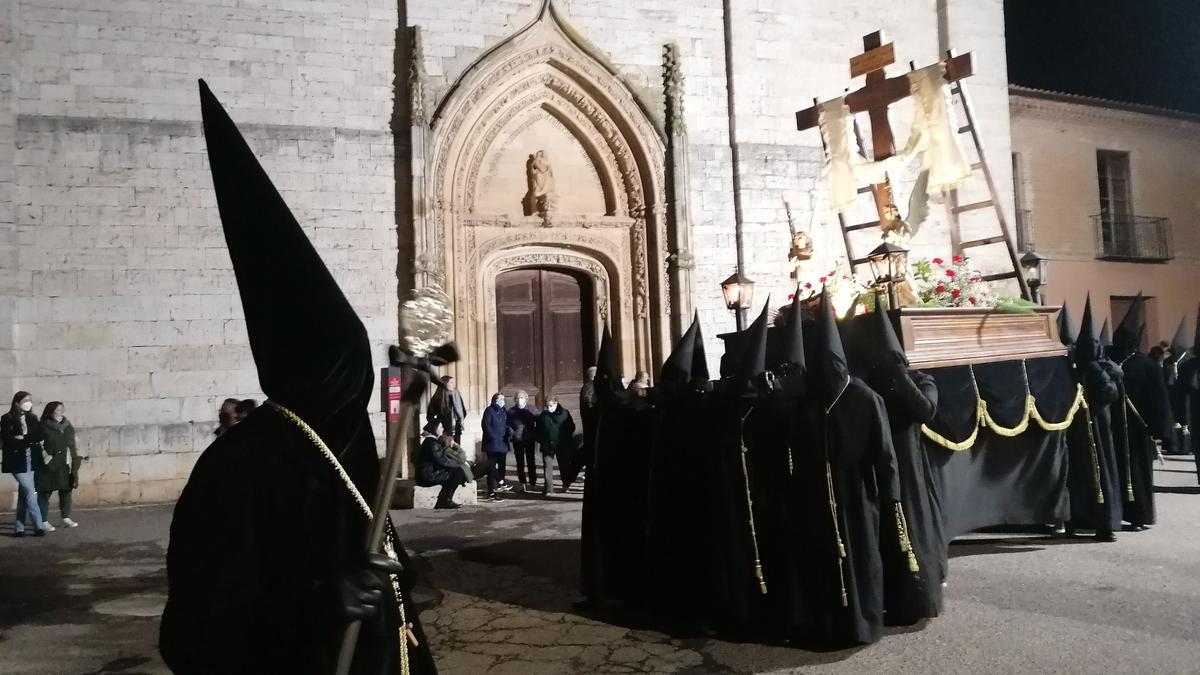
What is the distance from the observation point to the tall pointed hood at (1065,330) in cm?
707

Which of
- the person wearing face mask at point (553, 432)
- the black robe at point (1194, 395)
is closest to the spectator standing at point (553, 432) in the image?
the person wearing face mask at point (553, 432)

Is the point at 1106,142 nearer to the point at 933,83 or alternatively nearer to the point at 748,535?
the point at 933,83

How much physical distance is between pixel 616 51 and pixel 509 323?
4.58 metres

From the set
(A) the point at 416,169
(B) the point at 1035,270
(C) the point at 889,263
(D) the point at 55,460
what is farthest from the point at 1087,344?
(D) the point at 55,460

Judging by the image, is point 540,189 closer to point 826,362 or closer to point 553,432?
point 553,432

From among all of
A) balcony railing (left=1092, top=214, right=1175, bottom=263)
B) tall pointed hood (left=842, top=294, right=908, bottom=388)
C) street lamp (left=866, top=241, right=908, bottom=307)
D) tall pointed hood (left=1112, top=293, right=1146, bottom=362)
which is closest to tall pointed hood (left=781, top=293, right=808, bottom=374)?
tall pointed hood (left=842, top=294, right=908, bottom=388)

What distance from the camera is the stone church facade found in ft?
33.7

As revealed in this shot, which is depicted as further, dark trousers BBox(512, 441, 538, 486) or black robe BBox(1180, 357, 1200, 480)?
dark trousers BBox(512, 441, 538, 486)

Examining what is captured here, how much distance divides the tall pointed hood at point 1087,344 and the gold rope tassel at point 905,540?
3356 millimetres

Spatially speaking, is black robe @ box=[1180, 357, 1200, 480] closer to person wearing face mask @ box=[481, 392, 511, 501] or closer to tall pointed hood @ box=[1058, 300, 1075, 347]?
tall pointed hood @ box=[1058, 300, 1075, 347]

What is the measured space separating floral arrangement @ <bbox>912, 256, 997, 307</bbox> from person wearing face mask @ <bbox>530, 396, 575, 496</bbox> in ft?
17.7

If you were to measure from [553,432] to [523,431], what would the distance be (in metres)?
0.49

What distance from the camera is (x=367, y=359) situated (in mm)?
1926

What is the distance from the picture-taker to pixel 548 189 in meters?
12.4
